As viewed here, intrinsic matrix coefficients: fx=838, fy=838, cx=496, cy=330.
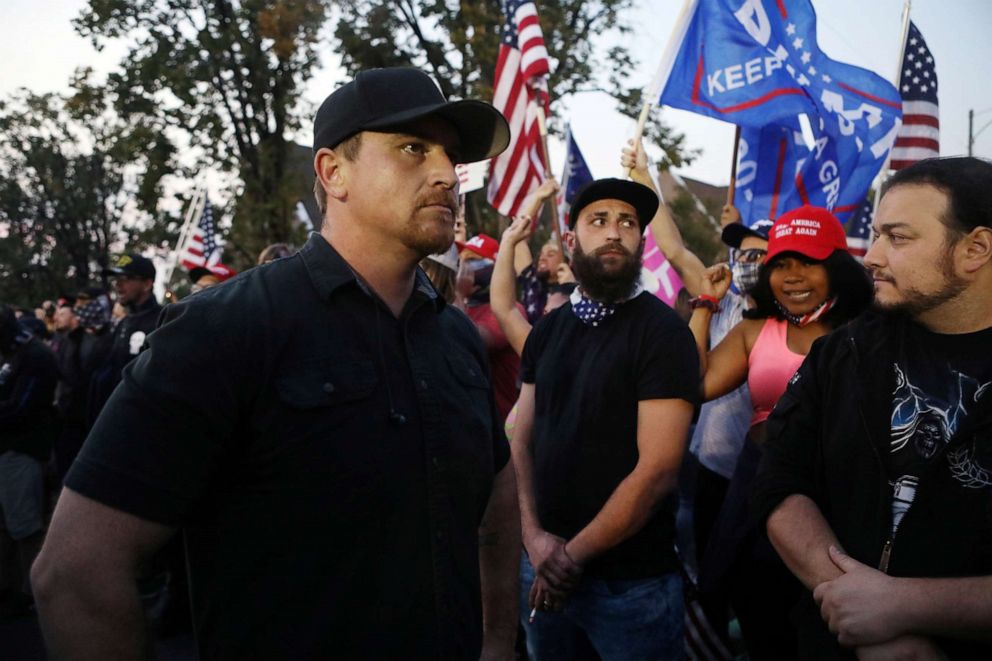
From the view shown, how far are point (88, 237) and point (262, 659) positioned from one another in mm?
42492

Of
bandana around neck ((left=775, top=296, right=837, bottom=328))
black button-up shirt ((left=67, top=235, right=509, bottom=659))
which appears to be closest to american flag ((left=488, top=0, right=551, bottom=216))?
bandana around neck ((left=775, top=296, right=837, bottom=328))

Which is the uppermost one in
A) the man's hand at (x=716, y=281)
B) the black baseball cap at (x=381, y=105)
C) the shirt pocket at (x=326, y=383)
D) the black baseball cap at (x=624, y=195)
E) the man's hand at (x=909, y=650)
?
the black baseball cap at (x=381, y=105)

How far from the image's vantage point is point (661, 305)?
346cm

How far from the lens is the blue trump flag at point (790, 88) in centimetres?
546

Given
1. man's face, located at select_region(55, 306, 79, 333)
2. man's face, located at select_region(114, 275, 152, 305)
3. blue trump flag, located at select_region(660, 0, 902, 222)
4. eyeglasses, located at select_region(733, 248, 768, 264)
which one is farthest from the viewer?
man's face, located at select_region(55, 306, 79, 333)

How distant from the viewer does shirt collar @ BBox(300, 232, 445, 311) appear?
196 centimetres

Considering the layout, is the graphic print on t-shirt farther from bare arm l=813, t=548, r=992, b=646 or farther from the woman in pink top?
the woman in pink top

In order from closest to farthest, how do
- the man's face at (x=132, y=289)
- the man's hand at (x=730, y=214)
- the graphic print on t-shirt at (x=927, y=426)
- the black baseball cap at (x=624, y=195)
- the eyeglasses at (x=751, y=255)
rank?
the graphic print on t-shirt at (x=927, y=426)
the black baseball cap at (x=624, y=195)
the eyeglasses at (x=751, y=255)
the man's hand at (x=730, y=214)
the man's face at (x=132, y=289)

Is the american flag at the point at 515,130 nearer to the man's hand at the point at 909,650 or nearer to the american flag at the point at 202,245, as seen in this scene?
the man's hand at the point at 909,650

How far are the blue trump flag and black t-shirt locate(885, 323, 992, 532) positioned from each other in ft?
11.6

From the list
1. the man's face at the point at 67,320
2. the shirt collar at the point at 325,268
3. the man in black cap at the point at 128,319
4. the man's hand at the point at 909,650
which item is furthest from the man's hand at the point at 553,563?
the man's face at the point at 67,320

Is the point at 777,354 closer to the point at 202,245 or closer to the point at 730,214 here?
the point at 730,214

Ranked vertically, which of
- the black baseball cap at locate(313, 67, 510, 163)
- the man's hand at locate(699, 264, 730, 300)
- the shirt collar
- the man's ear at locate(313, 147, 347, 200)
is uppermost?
the black baseball cap at locate(313, 67, 510, 163)

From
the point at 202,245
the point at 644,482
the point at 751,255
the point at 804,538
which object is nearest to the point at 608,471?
the point at 644,482
